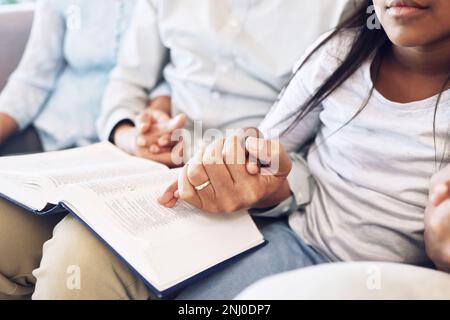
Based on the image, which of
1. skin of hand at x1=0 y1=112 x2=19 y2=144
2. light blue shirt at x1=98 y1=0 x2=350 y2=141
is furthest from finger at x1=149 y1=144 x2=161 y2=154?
skin of hand at x1=0 y1=112 x2=19 y2=144

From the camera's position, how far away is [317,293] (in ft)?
1.27

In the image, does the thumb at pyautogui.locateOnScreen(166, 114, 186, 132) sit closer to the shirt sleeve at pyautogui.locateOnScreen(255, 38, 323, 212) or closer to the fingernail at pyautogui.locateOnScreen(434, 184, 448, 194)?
the shirt sleeve at pyautogui.locateOnScreen(255, 38, 323, 212)

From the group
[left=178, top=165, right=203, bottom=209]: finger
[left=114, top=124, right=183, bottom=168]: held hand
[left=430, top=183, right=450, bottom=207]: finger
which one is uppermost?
[left=430, top=183, right=450, bottom=207]: finger

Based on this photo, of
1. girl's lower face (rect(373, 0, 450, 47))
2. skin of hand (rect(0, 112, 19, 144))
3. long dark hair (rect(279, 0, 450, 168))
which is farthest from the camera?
skin of hand (rect(0, 112, 19, 144))

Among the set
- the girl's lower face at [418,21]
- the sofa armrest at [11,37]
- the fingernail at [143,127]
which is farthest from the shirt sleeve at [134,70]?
the girl's lower face at [418,21]

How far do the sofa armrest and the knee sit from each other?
2.15 feet

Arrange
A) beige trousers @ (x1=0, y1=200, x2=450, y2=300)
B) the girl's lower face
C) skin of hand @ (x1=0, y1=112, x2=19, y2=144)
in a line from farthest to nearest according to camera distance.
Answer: skin of hand @ (x1=0, y1=112, x2=19, y2=144), the girl's lower face, beige trousers @ (x1=0, y1=200, x2=450, y2=300)

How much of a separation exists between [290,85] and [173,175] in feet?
0.86

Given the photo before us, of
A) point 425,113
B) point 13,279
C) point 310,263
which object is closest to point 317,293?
point 310,263

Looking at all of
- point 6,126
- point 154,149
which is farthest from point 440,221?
point 6,126

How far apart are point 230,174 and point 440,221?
0.86 feet

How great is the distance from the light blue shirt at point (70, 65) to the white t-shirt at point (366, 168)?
1.71 ft

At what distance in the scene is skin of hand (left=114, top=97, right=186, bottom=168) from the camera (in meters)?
0.79

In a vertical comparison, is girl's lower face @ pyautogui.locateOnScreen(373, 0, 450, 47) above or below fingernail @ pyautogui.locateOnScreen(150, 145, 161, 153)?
above
